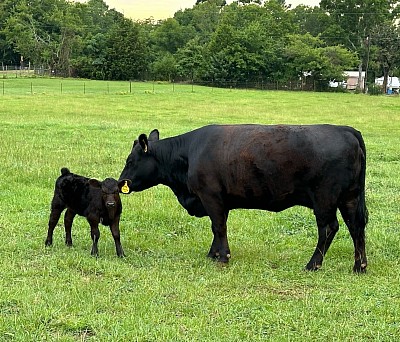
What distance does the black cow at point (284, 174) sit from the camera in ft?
23.6

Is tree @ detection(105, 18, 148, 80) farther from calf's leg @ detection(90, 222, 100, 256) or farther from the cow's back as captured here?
calf's leg @ detection(90, 222, 100, 256)

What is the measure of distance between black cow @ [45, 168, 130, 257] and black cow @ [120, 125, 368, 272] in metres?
1.08

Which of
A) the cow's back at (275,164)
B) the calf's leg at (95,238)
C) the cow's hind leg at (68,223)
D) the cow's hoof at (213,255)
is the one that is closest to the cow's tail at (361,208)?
the cow's back at (275,164)

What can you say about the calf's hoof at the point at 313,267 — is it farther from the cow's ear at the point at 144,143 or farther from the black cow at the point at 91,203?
the cow's ear at the point at 144,143

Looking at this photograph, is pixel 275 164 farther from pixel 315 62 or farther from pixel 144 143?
pixel 315 62

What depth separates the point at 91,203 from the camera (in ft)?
24.8

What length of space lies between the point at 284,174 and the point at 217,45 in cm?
8280

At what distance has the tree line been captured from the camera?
83125 mm

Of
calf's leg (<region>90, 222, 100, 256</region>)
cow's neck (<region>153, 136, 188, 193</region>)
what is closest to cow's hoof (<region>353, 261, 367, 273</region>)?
cow's neck (<region>153, 136, 188, 193</region>)

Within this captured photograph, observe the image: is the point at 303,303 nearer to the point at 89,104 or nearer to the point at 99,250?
the point at 99,250

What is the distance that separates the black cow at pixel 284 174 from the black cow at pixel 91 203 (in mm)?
1078

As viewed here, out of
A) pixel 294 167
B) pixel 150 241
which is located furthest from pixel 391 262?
pixel 150 241

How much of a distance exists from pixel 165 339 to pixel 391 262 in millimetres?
3715

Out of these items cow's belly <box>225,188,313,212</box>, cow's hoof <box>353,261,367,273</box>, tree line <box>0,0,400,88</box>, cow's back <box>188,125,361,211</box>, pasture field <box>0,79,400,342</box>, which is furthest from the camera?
tree line <box>0,0,400,88</box>
